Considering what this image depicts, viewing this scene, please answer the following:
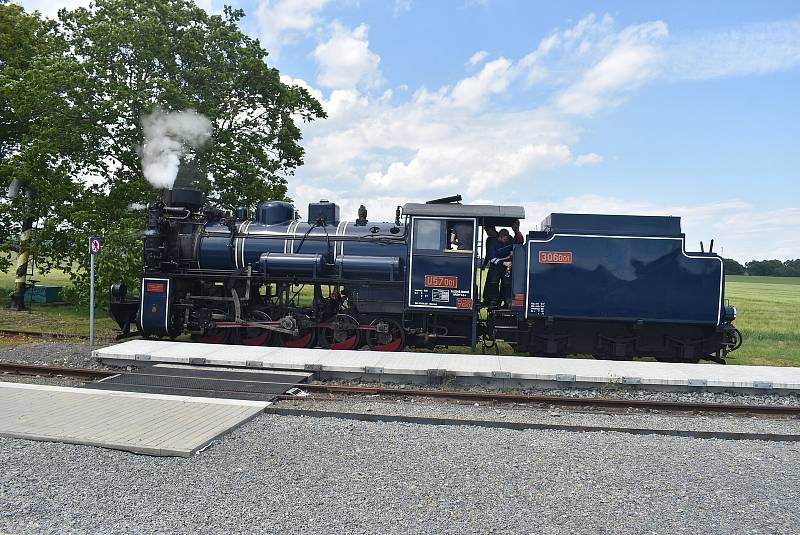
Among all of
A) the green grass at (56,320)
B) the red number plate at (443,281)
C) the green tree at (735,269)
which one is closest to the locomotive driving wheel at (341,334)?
the red number plate at (443,281)

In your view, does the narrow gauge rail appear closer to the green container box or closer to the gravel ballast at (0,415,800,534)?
the gravel ballast at (0,415,800,534)

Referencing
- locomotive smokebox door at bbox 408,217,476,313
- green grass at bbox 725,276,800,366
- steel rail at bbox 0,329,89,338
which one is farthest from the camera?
green grass at bbox 725,276,800,366

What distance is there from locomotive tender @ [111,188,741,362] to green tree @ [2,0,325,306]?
4.13 meters

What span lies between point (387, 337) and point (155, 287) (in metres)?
4.87

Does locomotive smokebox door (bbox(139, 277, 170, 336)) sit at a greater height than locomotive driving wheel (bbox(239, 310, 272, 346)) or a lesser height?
greater

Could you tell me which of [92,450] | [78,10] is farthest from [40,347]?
[78,10]

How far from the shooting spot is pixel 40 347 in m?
11.8

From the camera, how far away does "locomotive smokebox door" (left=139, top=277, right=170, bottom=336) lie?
11891 mm

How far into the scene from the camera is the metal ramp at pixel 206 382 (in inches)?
326

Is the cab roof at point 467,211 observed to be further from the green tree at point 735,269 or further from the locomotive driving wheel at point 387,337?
the green tree at point 735,269

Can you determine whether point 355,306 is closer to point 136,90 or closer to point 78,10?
point 136,90

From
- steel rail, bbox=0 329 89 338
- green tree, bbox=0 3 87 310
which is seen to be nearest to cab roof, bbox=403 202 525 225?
steel rail, bbox=0 329 89 338

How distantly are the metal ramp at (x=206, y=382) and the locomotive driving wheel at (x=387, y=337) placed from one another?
7.70ft

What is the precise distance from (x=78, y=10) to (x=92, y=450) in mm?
16359
